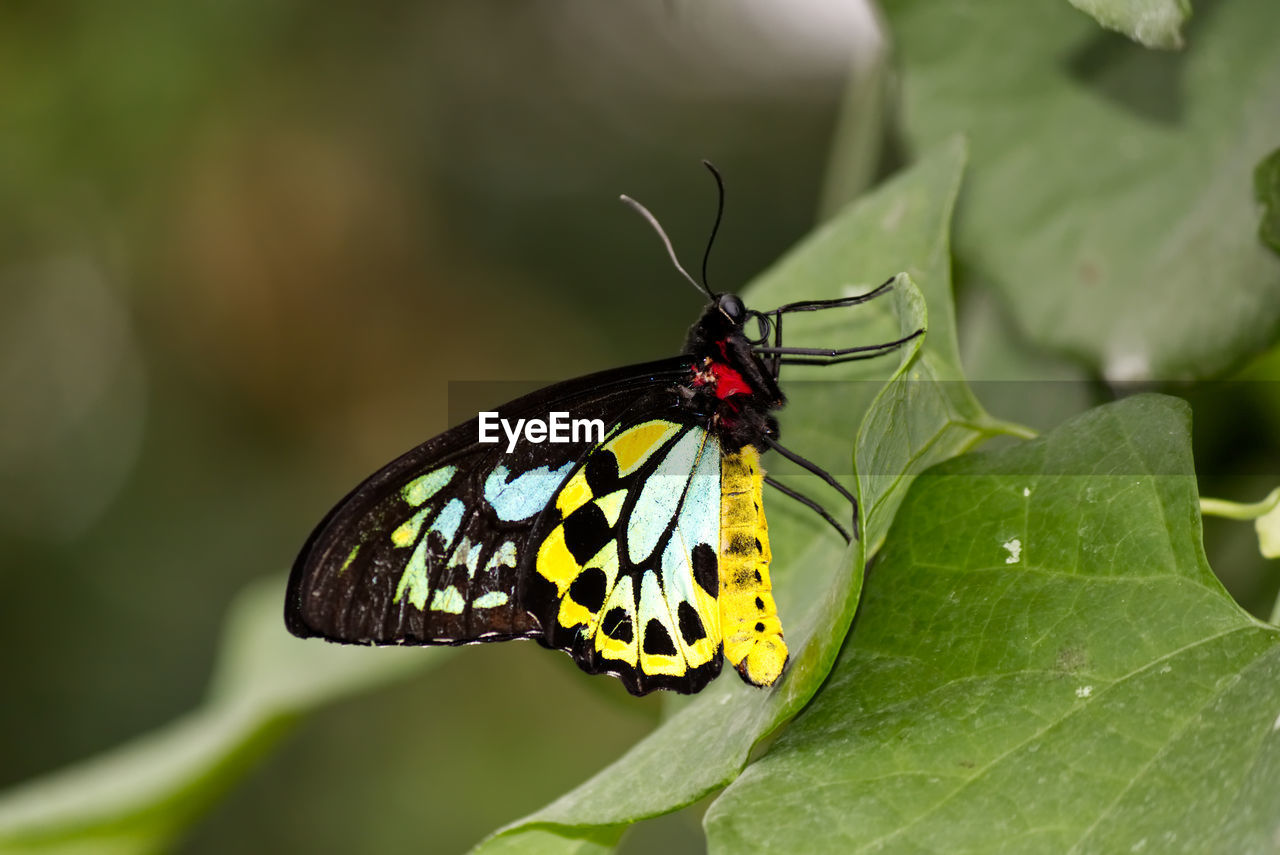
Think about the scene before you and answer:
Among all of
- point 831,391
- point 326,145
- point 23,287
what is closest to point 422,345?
point 326,145

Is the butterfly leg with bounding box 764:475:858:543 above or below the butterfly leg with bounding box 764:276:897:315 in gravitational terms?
below

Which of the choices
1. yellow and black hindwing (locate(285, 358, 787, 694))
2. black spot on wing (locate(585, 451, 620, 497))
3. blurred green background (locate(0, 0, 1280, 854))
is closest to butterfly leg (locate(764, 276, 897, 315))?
yellow and black hindwing (locate(285, 358, 787, 694))

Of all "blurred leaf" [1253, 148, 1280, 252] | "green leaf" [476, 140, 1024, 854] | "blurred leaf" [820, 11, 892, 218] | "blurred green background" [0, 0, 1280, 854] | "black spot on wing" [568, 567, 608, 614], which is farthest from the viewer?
"blurred green background" [0, 0, 1280, 854]

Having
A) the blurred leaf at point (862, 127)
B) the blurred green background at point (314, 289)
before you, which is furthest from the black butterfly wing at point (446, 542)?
the blurred green background at point (314, 289)

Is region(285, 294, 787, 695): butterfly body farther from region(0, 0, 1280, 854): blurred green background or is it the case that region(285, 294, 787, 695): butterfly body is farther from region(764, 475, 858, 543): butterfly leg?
Result: region(0, 0, 1280, 854): blurred green background

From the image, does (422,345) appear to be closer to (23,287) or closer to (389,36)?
(389,36)

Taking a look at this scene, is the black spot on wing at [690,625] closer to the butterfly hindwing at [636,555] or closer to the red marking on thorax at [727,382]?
the butterfly hindwing at [636,555]
